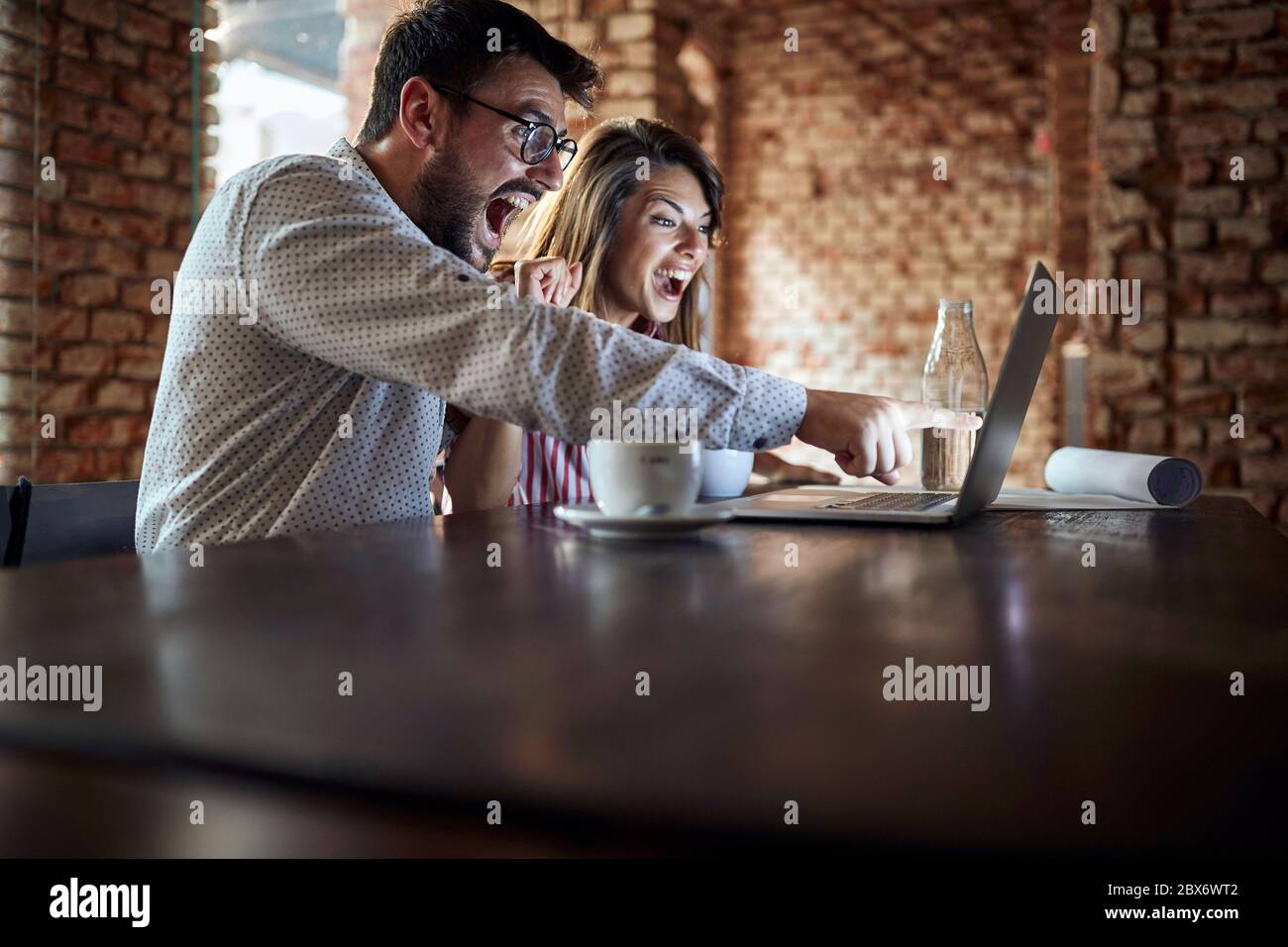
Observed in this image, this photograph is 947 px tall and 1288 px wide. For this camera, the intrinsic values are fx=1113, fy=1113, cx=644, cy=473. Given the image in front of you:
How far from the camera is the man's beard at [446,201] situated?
1724 mm

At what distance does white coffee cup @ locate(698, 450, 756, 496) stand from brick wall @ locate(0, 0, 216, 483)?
1.83m

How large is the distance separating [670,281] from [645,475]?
1.44 m

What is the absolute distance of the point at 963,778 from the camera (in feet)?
1.26

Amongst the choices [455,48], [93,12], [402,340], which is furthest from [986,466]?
[93,12]

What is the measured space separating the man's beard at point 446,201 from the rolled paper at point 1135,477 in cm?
96

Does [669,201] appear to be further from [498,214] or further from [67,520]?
[67,520]

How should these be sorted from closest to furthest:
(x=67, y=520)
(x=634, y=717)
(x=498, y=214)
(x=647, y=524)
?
(x=634, y=717) → (x=647, y=524) → (x=67, y=520) → (x=498, y=214)

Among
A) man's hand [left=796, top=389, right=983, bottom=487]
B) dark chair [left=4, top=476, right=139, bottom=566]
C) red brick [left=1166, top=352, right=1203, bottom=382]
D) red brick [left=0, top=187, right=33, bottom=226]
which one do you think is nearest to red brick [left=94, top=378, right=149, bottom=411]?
red brick [left=0, top=187, right=33, bottom=226]

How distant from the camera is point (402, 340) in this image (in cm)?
121

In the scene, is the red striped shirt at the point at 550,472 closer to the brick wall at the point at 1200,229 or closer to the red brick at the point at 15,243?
the red brick at the point at 15,243

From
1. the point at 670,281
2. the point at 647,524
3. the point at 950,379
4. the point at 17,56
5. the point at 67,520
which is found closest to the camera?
the point at 647,524

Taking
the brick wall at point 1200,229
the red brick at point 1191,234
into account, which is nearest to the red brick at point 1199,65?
the brick wall at point 1200,229

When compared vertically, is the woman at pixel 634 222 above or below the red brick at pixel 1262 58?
below
